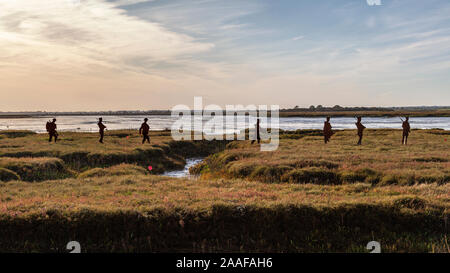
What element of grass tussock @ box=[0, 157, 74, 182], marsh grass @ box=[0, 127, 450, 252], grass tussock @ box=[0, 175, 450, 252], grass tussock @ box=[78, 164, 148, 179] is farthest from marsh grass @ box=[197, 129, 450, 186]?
grass tussock @ box=[0, 157, 74, 182]

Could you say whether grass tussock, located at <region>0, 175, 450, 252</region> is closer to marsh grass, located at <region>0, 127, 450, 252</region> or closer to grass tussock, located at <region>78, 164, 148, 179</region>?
marsh grass, located at <region>0, 127, 450, 252</region>

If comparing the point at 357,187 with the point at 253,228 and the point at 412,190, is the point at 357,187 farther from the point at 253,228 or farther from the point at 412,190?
the point at 253,228

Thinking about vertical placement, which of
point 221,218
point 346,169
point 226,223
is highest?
point 346,169

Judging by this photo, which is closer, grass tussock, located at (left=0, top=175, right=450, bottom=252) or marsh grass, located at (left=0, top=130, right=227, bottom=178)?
grass tussock, located at (left=0, top=175, right=450, bottom=252)

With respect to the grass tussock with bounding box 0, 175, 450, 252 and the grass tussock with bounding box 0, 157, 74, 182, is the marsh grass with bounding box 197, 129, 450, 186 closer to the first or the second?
the grass tussock with bounding box 0, 175, 450, 252

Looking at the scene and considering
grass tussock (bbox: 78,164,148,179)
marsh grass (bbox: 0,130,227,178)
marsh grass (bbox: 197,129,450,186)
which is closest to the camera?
marsh grass (bbox: 197,129,450,186)

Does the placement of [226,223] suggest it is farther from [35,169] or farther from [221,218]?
[35,169]

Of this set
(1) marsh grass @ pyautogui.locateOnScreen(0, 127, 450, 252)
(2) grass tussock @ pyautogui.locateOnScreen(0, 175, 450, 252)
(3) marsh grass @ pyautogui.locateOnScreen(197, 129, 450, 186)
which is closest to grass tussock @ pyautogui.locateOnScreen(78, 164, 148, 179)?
(1) marsh grass @ pyautogui.locateOnScreen(0, 127, 450, 252)

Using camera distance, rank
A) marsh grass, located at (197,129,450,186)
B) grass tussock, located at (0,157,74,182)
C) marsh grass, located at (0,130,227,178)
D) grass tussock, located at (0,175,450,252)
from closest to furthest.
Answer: grass tussock, located at (0,175,450,252) → marsh grass, located at (197,129,450,186) → grass tussock, located at (0,157,74,182) → marsh grass, located at (0,130,227,178)

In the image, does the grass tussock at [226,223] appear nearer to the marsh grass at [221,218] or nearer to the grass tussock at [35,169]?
the marsh grass at [221,218]

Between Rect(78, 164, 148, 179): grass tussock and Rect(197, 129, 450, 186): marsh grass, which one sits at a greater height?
Rect(197, 129, 450, 186): marsh grass

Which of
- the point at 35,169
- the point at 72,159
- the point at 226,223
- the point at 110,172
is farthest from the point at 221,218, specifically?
the point at 72,159

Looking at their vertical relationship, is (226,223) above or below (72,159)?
below

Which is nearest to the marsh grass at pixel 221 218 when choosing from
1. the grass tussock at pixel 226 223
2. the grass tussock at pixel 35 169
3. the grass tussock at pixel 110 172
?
the grass tussock at pixel 226 223
